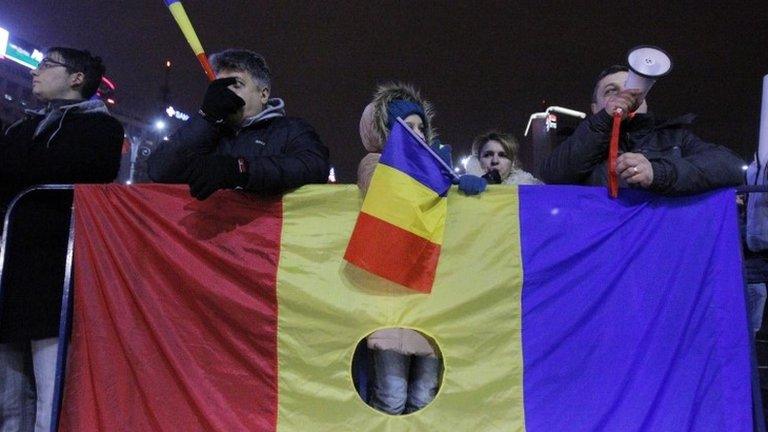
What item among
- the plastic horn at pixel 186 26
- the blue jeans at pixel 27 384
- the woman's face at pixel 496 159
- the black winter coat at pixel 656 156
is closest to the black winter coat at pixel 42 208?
the blue jeans at pixel 27 384

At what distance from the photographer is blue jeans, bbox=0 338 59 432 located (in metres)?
3.10

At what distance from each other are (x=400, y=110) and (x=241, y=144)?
2.79 ft

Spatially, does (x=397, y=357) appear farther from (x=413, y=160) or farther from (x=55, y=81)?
(x=55, y=81)

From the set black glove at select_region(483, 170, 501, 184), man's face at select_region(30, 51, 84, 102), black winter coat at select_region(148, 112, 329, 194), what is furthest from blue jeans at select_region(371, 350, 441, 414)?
man's face at select_region(30, 51, 84, 102)

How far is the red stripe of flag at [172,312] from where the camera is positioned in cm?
289

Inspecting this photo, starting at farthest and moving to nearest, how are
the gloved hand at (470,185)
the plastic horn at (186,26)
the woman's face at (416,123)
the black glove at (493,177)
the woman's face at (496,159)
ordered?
the woman's face at (496,159) → the black glove at (493,177) → the plastic horn at (186,26) → the woman's face at (416,123) → the gloved hand at (470,185)

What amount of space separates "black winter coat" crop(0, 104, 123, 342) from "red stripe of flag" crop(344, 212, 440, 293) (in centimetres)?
159

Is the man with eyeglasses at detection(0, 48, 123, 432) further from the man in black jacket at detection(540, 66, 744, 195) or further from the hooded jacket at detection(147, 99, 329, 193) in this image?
the man in black jacket at detection(540, 66, 744, 195)

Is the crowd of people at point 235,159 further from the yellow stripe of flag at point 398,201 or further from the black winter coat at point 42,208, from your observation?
the yellow stripe of flag at point 398,201

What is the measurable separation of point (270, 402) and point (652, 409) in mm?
1759

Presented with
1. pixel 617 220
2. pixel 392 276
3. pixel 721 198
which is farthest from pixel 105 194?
pixel 721 198

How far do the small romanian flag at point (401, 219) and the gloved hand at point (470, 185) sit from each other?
0.43 feet

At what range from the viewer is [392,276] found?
2.76 metres

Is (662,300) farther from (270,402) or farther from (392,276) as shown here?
(270,402)
